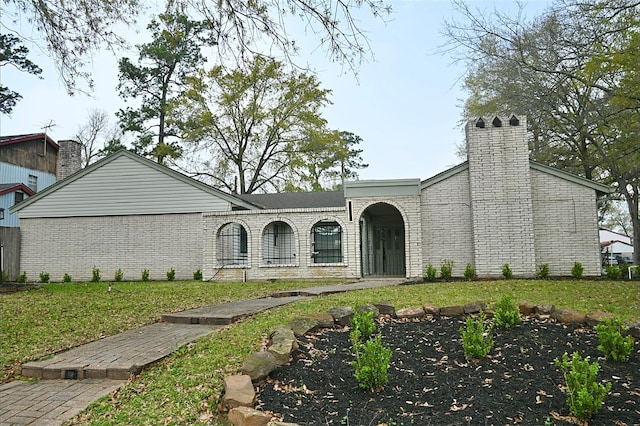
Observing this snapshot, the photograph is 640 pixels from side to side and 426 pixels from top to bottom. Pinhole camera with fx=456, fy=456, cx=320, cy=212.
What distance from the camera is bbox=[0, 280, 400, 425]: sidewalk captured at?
3.36m

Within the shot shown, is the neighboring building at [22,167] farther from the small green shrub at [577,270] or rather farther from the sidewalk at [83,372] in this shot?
the small green shrub at [577,270]

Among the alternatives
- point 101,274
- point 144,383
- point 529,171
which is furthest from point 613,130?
point 101,274

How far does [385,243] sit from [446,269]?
5.94 m

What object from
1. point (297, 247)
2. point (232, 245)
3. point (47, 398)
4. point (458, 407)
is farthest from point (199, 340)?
point (232, 245)

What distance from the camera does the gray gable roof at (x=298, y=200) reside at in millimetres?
20250

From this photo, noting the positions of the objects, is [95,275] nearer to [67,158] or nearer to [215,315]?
[67,158]

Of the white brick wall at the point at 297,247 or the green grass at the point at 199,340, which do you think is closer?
the green grass at the point at 199,340

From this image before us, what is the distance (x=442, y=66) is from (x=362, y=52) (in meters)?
7.29

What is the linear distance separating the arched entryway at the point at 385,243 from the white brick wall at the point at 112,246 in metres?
6.61

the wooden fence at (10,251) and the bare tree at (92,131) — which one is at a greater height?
the bare tree at (92,131)

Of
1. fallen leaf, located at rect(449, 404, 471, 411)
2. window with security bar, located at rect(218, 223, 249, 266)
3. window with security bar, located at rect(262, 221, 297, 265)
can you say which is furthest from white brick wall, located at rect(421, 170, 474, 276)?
fallen leaf, located at rect(449, 404, 471, 411)

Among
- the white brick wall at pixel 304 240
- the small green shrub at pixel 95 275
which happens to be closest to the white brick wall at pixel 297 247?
the white brick wall at pixel 304 240

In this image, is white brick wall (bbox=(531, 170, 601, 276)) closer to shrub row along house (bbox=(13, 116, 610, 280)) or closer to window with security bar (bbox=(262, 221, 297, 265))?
shrub row along house (bbox=(13, 116, 610, 280))

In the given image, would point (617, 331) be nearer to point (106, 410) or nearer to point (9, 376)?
point (106, 410)
